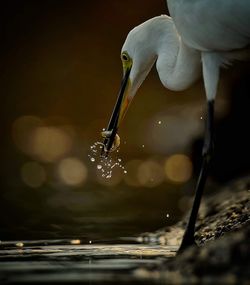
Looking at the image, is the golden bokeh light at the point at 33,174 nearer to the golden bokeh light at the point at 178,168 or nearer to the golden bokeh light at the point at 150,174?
the golden bokeh light at the point at 150,174

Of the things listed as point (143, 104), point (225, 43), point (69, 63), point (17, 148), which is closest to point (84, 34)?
point (69, 63)

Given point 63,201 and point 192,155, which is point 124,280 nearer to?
point 63,201

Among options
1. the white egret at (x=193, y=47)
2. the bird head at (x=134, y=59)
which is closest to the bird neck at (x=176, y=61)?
the white egret at (x=193, y=47)

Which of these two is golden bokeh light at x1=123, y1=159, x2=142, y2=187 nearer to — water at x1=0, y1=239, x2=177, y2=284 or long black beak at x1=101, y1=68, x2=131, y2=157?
long black beak at x1=101, y1=68, x2=131, y2=157

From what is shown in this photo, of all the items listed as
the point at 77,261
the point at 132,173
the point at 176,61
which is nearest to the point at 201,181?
the point at 176,61

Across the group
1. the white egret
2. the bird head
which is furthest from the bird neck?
the bird head

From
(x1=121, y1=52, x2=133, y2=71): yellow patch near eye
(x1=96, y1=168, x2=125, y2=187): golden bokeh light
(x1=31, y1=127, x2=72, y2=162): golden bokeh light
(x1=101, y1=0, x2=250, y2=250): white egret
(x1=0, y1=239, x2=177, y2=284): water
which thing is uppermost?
(x1=31, y1=127, x2=72, y2=162): golden bokeh light
